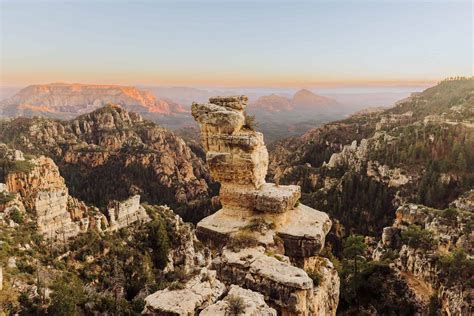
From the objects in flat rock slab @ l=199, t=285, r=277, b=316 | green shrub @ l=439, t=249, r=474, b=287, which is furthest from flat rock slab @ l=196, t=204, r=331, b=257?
green shrub @ l=439, t=249, r=474, b=287

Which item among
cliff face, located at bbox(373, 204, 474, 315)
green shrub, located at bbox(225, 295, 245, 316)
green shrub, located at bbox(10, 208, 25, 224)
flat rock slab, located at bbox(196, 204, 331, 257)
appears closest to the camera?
green shrub, located at bbox(225, 295, 245, 316)

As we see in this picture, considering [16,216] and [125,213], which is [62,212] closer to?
[16,216]

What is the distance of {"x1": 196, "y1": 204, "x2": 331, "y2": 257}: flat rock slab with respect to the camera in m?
15.6

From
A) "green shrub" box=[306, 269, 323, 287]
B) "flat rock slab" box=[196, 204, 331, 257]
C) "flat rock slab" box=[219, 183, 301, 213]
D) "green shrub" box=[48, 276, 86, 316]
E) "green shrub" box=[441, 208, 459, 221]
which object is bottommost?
"green shrub" box=[48, 276, 86, 316]

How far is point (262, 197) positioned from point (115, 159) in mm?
123040

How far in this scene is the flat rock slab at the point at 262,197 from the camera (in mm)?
16797

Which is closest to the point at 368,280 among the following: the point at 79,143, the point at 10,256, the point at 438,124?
the point at 10,256

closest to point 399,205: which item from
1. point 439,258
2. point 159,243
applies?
point 439,258

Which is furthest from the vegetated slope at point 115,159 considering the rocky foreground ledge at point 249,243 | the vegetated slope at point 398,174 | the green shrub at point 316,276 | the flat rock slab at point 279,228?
the green shrub at point 316,276

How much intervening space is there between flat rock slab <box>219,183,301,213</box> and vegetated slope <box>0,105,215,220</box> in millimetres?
82453

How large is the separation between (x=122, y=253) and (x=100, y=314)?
1239 cm

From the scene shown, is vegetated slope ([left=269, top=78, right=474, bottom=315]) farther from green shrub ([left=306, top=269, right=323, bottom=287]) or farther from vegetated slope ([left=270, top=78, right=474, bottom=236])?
green shrub ([left=306, top=269, right=323, bottom=287])

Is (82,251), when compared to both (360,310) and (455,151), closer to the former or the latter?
(360,310)

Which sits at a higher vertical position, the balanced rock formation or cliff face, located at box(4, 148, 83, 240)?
the balanced rock formation
